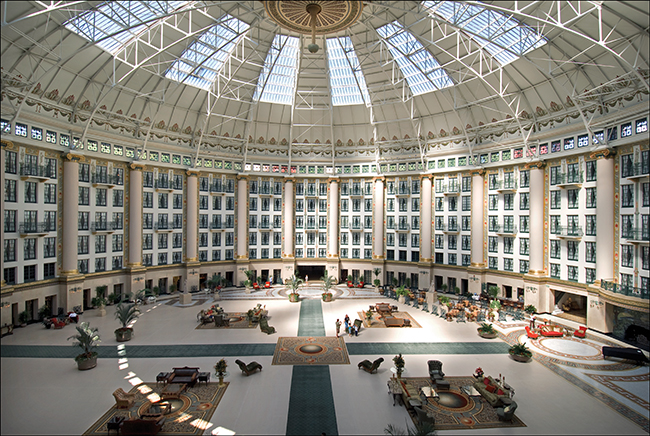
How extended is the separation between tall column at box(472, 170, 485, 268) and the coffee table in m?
32.4

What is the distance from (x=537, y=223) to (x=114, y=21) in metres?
39.0

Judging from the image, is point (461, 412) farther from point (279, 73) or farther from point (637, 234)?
point (279, 73)

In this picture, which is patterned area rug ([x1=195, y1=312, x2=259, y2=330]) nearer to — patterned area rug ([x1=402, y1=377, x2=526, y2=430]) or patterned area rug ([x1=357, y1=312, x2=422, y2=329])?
patterned area rug ([x1=357, y1=312, x2=422, y2=329])

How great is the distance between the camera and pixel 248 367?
19.0 meters

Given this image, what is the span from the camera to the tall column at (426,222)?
1665 inches

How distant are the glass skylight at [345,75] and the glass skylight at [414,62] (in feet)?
13.0

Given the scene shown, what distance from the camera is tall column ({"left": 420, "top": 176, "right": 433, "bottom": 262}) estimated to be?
42.3 metres

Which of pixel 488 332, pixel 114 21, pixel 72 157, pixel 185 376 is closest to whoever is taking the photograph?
pixel 185 376

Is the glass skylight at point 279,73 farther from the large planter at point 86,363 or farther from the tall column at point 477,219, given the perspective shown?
the large planter at point 86,363

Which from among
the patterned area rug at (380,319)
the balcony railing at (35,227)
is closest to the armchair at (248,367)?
the patterned area rug at (380,319)

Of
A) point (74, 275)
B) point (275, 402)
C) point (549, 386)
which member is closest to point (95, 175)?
point (74, 275)

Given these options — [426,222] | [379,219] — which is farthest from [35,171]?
[426,222]

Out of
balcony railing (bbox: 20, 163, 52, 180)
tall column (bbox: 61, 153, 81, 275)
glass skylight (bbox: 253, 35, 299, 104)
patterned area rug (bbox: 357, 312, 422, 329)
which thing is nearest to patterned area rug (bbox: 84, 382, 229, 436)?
Answer: patterned area rug (bbox: 357, 312, 422, 329)

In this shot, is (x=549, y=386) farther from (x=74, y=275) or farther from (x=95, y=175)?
(x=95, y=175)
